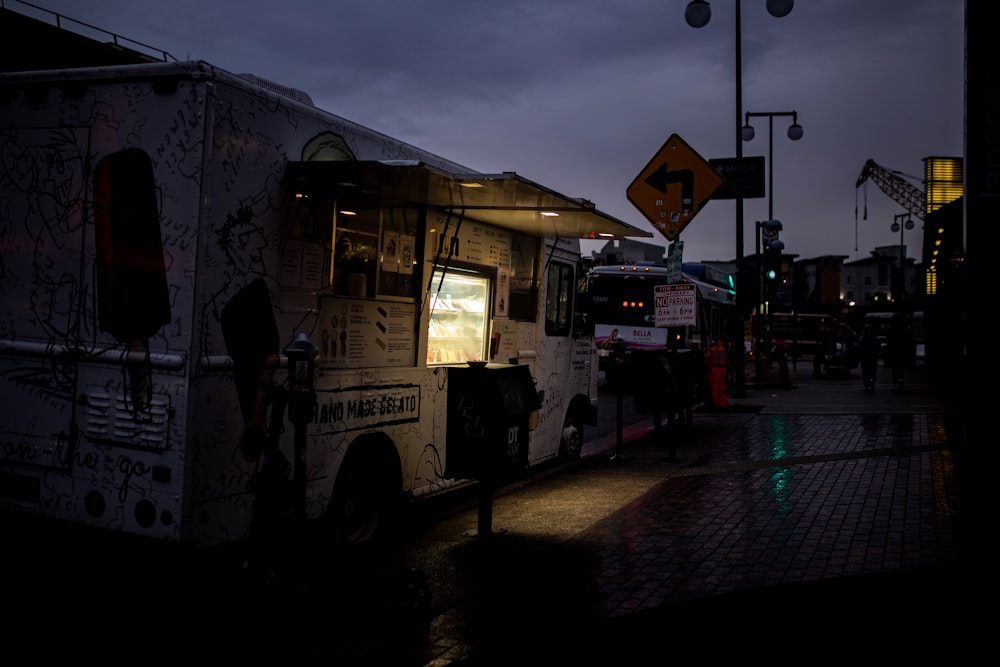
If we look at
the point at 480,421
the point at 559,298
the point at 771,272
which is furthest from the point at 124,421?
the point at 771,272

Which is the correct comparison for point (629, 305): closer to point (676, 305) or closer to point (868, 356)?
point (868, 356)

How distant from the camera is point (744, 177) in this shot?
16.7 metres

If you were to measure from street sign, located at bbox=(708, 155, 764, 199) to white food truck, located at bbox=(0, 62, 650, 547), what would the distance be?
1093cm

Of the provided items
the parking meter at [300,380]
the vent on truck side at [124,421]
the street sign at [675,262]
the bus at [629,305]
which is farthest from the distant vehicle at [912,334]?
the vent on truck side at [124,421]

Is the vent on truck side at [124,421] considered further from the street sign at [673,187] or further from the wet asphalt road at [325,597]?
the street sign at [673,187]

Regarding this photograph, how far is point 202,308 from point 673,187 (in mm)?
7020

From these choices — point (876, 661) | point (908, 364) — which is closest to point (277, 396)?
point (876, 661)

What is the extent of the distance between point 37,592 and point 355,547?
2.06 m

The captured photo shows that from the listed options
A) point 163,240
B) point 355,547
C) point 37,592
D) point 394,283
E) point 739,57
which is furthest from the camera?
point 739,57

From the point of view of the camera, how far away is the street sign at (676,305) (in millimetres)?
10367

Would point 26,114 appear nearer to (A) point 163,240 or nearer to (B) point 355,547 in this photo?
(A) point 163,240

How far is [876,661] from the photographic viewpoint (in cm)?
451

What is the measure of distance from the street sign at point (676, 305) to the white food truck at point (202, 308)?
4273 millimetres

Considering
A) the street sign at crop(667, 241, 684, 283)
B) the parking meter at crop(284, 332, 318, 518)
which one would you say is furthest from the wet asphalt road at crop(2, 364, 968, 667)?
the street sign at crop(667, 241, 684, 283)
